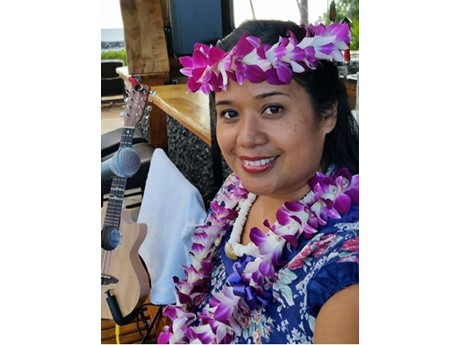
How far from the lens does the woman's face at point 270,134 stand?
22.1 inches

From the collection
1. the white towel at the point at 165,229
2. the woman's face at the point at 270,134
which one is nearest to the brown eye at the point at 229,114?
the woman's face at the point at 270,134

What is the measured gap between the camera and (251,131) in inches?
22.3

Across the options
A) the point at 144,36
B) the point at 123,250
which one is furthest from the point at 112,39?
the point at 123,250

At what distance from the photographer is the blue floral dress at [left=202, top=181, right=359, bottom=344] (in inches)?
20.7

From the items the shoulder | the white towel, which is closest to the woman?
the shoulder

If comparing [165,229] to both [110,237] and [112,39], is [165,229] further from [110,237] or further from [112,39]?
[112,39]

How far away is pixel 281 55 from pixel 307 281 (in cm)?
→ 24

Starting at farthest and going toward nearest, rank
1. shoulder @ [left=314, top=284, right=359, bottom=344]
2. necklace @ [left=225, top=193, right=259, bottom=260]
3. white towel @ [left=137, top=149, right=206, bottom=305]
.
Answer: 1. white towel @ [left=137, top=149, right=206, bottom=305]
2. necklace @ [left=225, top=193, right=259, bottom=260]
3. shoulder @ [left=314, top=284, right=359, bottom=344]

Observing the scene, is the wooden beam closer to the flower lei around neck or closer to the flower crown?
the flower crown

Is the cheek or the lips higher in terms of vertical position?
the cheek
